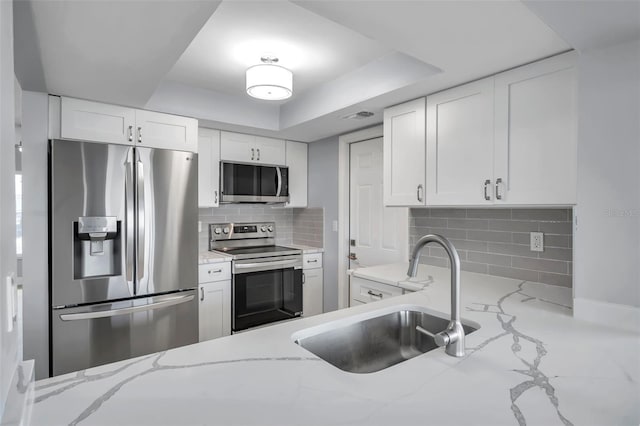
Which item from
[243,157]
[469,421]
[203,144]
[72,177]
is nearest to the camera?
[469,421]

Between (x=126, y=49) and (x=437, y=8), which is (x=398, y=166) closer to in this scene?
(x=437, y=8)

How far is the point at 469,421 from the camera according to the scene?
2.57ft

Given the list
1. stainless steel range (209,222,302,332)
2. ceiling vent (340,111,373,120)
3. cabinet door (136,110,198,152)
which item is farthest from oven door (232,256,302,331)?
ceiling vent (340,111,373,120)

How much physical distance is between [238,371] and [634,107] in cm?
170

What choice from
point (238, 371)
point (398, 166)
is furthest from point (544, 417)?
point (398, 166)

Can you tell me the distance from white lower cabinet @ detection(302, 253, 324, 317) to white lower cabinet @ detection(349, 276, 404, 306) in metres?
1.00

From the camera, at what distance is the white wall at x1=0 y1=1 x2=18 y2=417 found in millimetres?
701

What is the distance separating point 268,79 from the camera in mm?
2066

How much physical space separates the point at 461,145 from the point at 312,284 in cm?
Answer: 210

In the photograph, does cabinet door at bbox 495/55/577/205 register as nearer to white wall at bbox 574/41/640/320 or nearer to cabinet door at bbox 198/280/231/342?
white wall at bbox 574/41/640/320

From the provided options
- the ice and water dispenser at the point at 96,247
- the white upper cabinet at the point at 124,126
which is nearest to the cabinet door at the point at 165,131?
the white upper cabinet at the point at 124,126

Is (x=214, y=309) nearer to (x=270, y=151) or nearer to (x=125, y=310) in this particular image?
(x=125, y=310)

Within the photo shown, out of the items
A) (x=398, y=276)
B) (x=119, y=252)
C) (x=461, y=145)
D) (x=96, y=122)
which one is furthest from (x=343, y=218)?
(x=96, y=122)

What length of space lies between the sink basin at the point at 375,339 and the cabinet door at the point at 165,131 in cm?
197
